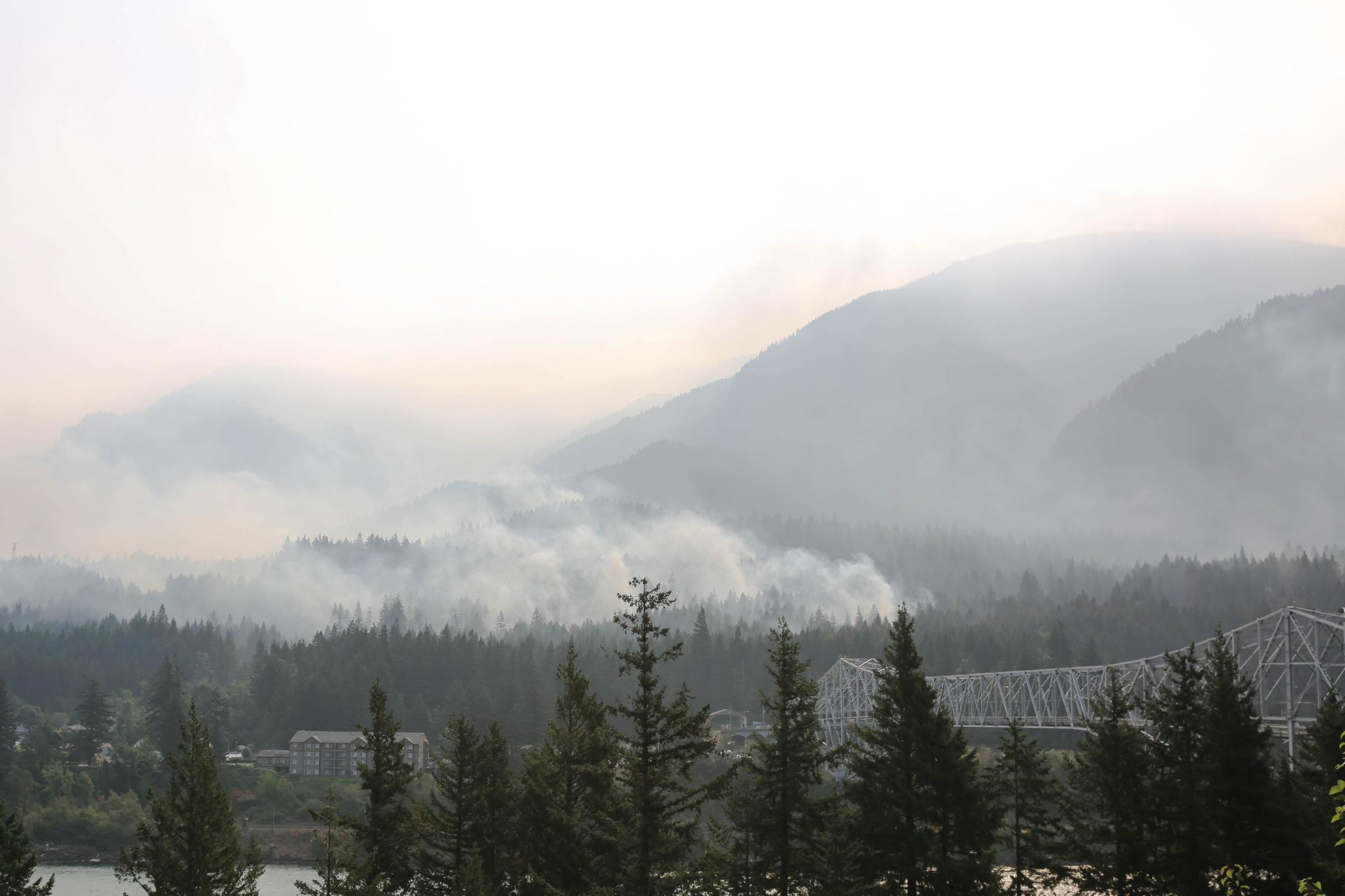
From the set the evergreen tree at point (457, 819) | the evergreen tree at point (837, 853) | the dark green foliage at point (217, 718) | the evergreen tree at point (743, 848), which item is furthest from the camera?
the dark green foliage at point (217, 718)

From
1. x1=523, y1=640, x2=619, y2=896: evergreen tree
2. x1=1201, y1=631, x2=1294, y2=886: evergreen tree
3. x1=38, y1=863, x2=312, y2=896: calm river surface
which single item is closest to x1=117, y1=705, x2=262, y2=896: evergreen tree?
x1=523, y1=640, x2=619, y2=896: evergreen tree

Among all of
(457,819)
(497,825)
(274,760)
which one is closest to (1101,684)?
(497,825)

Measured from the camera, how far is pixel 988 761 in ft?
467

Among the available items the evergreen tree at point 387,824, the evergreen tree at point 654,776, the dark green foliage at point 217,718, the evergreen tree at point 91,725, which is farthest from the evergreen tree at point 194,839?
the evergreen tree at point 91,725

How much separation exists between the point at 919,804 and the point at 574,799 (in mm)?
13687

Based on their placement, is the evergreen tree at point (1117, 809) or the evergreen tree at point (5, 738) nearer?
the evergreen tree at point (1117, 809)

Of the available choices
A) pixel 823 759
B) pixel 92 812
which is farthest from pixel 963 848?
pixel 92 812

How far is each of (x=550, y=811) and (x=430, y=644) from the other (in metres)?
163

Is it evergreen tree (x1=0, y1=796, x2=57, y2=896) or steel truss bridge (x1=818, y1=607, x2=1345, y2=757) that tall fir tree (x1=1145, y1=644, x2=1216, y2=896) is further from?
evergreen tree (x1=0, y1=796, x2=57, y2=896)

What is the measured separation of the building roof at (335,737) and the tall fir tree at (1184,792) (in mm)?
140053

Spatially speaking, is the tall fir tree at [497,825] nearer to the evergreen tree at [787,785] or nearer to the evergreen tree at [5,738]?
the evergreen tree at [787,785]

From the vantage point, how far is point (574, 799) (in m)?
44.3

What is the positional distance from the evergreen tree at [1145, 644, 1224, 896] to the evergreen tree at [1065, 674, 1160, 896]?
1.90 ft

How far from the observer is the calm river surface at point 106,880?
355ft
